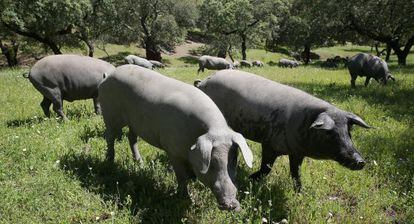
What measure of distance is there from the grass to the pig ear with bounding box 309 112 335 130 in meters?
1.17

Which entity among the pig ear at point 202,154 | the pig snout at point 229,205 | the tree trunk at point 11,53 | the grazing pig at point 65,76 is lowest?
the tree trunk at point 11,53

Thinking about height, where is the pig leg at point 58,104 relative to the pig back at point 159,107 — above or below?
below

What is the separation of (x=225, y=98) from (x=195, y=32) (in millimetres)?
68505

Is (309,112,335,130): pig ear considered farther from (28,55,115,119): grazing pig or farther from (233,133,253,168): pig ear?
(28,55,115,119): grazing pig

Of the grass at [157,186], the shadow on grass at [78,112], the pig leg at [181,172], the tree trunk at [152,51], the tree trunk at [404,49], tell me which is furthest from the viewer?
the tree trunk at [152,51]

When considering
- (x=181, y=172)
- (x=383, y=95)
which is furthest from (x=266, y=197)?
(x=383, y=95)

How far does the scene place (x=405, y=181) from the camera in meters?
6.39

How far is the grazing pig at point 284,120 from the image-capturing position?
198 inches

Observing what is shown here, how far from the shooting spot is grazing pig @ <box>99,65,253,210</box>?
4.37 m

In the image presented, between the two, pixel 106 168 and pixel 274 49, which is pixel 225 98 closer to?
pixel 106 168

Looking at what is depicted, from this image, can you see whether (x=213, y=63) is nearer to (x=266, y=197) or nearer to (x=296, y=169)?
(x=296, y=169)

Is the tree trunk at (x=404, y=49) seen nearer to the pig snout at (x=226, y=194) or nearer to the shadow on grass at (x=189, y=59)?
the shadow on grass at (x=189, y=59)

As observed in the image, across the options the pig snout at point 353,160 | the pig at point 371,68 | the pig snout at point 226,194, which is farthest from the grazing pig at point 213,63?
the pig snout at point 226,194

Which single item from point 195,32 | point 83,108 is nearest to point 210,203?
point 83,108
